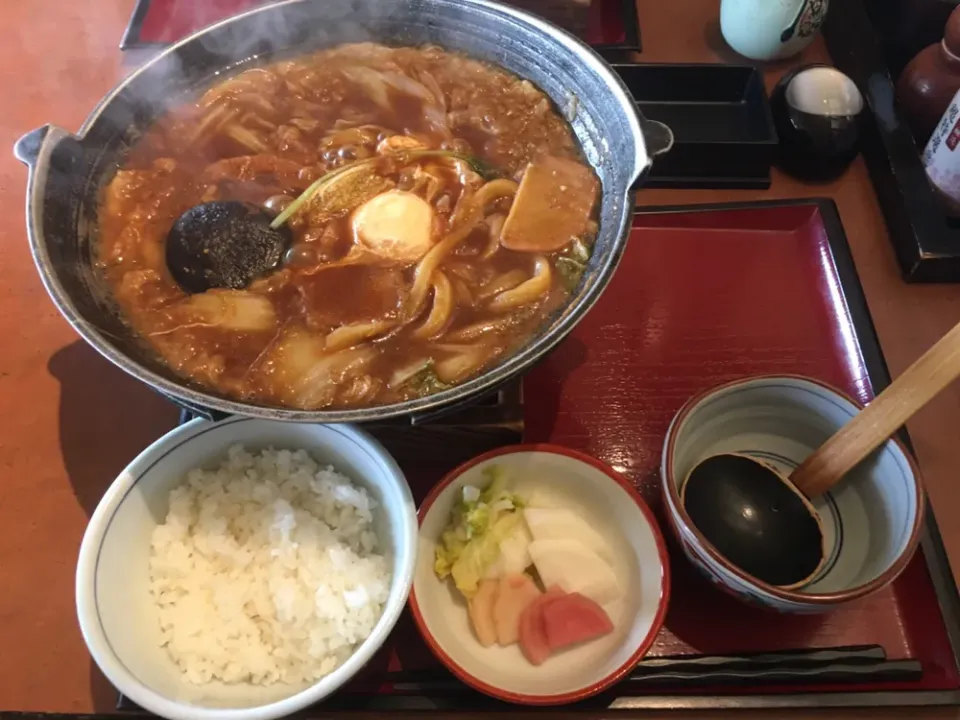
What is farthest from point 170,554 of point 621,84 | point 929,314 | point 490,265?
point 929,314

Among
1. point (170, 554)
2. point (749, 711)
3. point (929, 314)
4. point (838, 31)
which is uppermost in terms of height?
point (838, 31)

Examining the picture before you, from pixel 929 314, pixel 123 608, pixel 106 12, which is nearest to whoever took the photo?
pixel 123 608

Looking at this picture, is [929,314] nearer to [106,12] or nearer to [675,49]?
[675,49]

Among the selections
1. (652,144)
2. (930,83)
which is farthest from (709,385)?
(930,83)

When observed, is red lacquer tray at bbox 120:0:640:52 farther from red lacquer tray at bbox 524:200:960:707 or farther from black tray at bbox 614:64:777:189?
red lacquer tray at bbox 524:200:960:707

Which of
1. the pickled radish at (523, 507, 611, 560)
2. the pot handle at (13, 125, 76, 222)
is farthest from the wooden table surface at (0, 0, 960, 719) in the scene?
the pot handle at (13, 125, 76, 222)

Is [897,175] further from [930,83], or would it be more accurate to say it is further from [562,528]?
[562,528]
